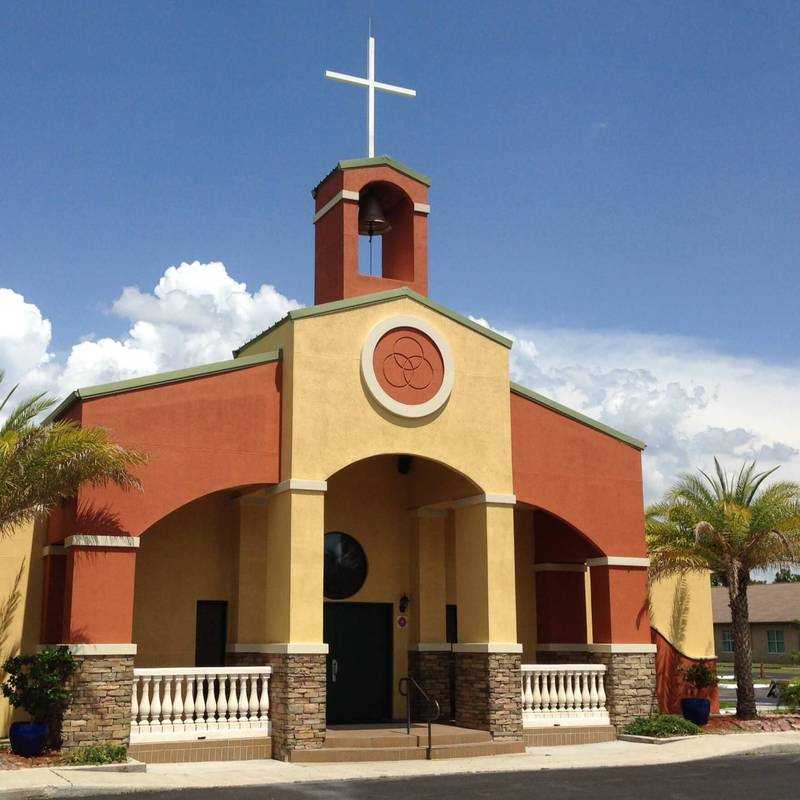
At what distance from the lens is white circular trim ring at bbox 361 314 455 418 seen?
2094cm

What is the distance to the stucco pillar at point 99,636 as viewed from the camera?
1716cm

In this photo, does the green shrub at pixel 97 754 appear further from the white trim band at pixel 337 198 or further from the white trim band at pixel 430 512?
the white trim band at pixel 337 198

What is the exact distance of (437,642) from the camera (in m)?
23.4

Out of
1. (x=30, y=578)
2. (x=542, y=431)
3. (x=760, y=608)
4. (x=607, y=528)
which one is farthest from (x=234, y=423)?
(x=760, y=608)

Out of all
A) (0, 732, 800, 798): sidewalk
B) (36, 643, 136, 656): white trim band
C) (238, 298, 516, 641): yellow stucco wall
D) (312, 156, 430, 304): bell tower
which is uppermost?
(312, 156, 430, 304): bell tower

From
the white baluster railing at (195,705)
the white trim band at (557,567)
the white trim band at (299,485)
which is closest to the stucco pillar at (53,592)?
the white baluster railing at (195,705)

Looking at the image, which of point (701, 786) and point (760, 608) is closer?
point (701, 786)

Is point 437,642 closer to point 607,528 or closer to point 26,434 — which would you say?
point 607,528

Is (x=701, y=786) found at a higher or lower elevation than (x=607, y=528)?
lower

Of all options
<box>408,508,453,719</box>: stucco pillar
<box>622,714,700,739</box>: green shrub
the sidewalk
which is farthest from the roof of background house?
<box>408,508,453,719</box>: stucco pillar

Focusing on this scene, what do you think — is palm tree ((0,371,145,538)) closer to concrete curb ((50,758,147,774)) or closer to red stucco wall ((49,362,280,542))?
red stucco wall ((49,362,280,542))

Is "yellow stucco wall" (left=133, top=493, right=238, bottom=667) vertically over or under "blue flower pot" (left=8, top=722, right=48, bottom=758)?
over

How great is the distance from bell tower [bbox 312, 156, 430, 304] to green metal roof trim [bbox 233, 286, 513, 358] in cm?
74

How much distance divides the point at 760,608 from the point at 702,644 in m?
30.9
